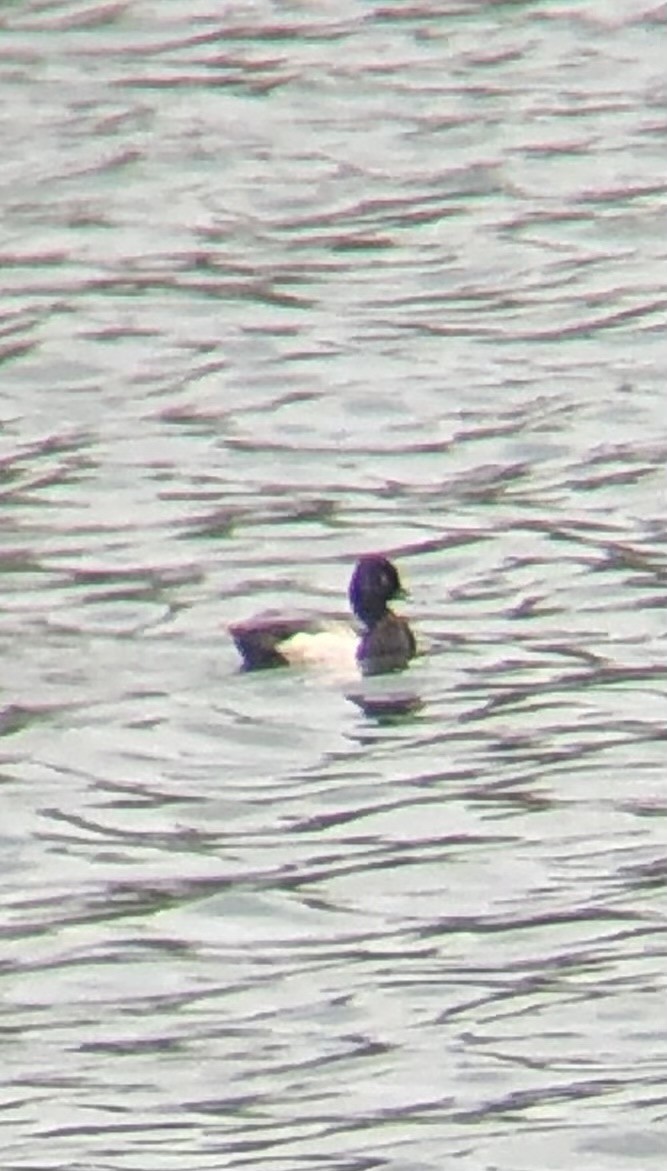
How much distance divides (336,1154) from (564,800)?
125 inches

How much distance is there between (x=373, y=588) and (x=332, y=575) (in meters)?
1.26

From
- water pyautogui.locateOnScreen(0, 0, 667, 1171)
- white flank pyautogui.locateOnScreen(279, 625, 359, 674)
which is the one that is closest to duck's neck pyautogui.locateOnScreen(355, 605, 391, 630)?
white flank pyautogui.locateOnScreen(279, 625, 359, 674)

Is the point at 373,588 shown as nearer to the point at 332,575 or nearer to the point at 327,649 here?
the point at 327,649

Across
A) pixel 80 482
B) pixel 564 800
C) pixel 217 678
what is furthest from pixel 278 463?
pixel 564 800

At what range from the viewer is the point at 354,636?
16312 mm

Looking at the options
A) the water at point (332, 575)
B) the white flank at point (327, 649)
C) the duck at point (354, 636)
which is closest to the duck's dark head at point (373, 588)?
the duck at point (354, 636)

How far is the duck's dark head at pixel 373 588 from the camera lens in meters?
16.0

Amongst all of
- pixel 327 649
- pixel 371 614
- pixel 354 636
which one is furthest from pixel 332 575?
pixel 371 614

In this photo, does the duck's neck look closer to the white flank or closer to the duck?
the duck

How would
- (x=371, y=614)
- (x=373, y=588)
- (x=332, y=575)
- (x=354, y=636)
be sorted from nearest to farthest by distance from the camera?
(x=371, y=614) < (x=373, y=588) < (x=354, y=636) < (x=332, y=575)

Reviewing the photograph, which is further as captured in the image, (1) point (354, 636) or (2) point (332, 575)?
(2) point (332, 575)

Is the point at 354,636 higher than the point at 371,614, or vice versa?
the point at 371,614

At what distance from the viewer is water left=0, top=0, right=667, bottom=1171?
39.5 feet

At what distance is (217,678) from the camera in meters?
16.0
